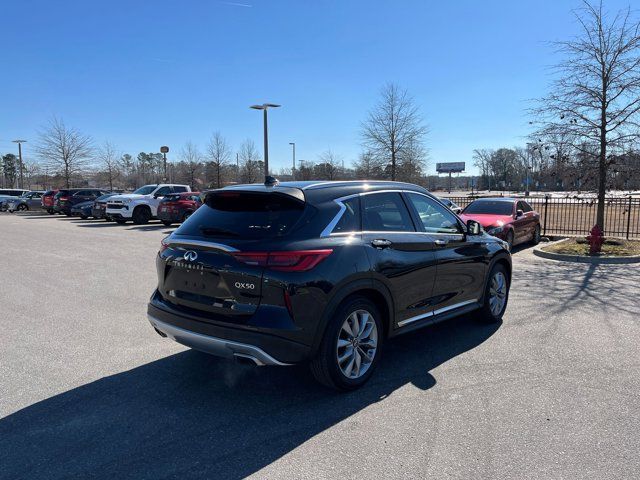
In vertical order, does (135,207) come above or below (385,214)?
below

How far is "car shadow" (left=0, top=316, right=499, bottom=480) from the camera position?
115 inches

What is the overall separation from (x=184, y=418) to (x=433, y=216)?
3.12 metres

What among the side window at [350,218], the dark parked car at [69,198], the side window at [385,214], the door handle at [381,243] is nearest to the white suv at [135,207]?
the dark parked car at [69,198]

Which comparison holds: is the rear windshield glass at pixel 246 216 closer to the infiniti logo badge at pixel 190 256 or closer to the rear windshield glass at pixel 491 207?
the infiniti logo badge at pixel 190 256

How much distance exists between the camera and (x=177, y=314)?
3889mm

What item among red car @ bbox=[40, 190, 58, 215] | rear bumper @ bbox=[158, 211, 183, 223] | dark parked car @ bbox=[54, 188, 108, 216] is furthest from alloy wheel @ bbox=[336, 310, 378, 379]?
red car @ bbox=[40, 190, 58, 215]

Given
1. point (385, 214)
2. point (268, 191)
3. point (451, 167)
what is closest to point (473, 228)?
point (385, 214)

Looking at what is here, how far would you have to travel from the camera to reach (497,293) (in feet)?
19.4

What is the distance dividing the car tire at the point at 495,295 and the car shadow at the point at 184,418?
115cm

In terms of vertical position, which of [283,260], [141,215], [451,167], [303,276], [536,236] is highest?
[451,167]

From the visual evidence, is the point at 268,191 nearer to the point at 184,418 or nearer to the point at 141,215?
the point at 184,418

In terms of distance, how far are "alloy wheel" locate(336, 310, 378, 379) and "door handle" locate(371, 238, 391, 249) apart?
1.87 ft

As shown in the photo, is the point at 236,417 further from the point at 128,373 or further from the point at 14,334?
the point at 14,334

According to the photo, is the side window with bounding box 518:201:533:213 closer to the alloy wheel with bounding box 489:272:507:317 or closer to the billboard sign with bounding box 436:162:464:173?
the alloy wheel with bounding box 489:272:507:317
